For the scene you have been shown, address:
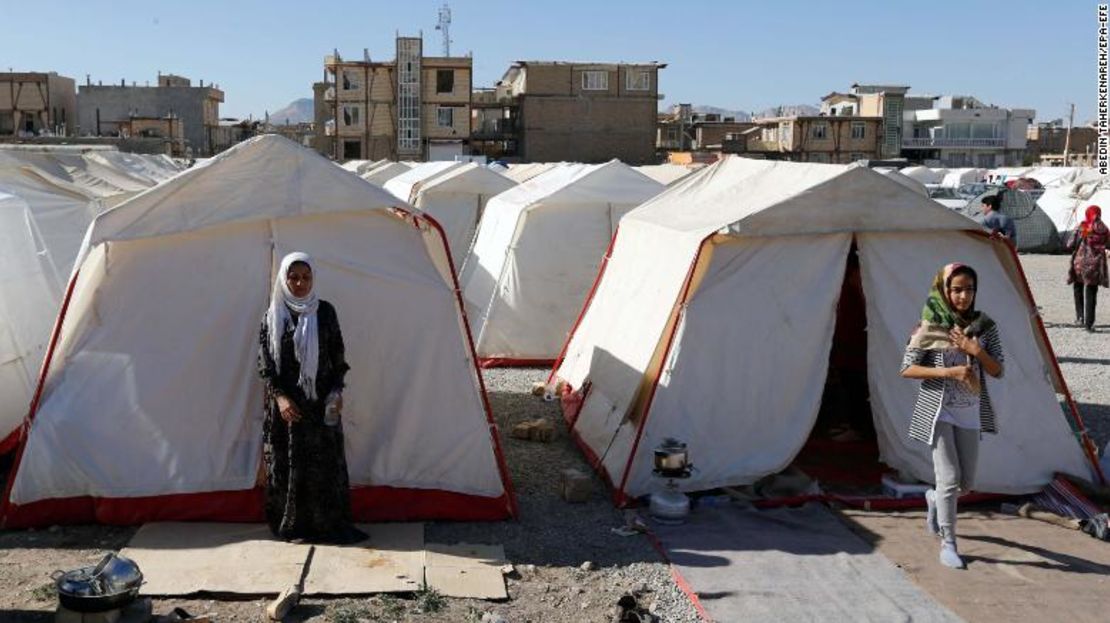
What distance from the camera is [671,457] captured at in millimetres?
6773

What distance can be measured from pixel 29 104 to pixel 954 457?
199ft

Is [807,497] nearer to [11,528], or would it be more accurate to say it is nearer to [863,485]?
[863,485]

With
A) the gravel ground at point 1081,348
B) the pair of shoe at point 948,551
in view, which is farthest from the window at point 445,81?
the pair of shoe at point 948,551

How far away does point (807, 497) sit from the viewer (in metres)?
7.12

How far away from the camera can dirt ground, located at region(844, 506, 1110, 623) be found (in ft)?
18.1

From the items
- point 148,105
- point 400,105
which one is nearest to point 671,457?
point 400,105

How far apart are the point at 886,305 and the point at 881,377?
0.47 meters

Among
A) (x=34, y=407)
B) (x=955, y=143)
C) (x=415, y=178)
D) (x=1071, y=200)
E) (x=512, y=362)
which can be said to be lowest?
(x=512, y=362)

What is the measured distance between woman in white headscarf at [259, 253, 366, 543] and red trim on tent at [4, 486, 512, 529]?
309 mm

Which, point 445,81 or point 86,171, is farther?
point 445,81

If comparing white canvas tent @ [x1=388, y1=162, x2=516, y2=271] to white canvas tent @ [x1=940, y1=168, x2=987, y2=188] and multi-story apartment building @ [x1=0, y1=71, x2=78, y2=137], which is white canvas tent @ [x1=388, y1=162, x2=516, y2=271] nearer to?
white canvas tent @ [x1=940, y1=168, x2=987, y2=188]

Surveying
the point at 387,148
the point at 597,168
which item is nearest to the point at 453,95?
the point at 387,148

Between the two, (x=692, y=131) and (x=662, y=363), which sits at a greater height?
(x=692, y=131)

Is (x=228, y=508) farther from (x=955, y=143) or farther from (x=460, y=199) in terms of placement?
(x=955, y=143)
